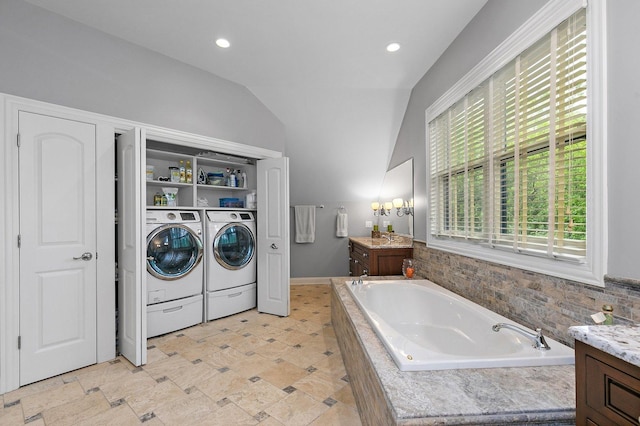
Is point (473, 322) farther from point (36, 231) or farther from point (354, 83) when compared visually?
point (36, 231)

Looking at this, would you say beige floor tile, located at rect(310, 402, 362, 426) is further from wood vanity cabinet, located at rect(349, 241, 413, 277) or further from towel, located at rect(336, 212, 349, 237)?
towel, located at rect(336, 212, 349, 237)

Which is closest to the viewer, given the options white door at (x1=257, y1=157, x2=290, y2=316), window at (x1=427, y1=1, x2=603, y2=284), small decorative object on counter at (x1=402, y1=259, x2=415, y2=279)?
window at (x1=427, y1=1, x2=603, y2=284)

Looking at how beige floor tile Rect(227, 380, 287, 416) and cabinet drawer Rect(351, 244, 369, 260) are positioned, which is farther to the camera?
cabinet drawer Rect(351, 244, 369, 260)

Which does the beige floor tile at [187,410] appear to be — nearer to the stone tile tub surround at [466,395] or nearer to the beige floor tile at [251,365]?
the beige floor tile at [251,365]

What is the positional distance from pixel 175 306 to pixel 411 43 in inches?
131

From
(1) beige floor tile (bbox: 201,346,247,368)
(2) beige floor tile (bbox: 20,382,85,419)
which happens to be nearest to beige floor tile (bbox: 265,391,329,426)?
(1) beige floor tile (bbox: 201,346,247,368)

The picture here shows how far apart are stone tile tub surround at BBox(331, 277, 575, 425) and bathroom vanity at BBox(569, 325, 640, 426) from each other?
0.30 metres

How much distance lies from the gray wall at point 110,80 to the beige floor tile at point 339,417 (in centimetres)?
277

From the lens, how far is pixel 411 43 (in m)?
2.54

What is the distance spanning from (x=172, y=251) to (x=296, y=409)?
6.49ft

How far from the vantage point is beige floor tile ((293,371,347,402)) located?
1.90 metres

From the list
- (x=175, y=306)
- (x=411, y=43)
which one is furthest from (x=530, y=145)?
(x=175, y=306)

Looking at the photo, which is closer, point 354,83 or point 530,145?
point 530,145

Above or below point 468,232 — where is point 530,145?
above
